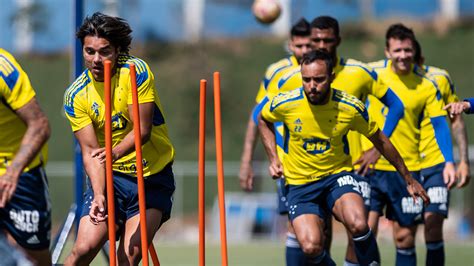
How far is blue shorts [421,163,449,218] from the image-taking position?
9055mm

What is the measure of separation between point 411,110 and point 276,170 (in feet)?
5.61

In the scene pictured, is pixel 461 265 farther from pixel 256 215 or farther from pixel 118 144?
pixel 256 215

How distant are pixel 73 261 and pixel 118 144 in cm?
81

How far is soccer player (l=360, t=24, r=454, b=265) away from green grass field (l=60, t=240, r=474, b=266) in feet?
8.69

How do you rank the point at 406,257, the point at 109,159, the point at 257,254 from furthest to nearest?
the point at 257,254, the point at 406,257, the point at 109,159

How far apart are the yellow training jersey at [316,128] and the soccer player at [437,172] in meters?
1.28

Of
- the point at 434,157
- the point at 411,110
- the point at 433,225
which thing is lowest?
the point at 433,225

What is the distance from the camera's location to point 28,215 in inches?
245

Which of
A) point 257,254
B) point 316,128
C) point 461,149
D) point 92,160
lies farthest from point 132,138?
point 257,254

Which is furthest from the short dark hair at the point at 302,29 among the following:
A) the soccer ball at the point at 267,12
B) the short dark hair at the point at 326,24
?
the soccer ball at the point at 267,12

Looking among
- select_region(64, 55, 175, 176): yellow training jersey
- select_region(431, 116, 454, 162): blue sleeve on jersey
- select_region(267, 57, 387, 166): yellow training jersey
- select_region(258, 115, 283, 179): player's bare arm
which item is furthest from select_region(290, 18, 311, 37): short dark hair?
select_region(64, 55, 175, 176): yellow training jersey

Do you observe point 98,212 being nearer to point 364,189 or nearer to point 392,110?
point 364,189

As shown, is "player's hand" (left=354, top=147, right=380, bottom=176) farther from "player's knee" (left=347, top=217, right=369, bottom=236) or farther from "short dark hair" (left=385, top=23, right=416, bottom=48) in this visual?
"short dark hair" (left=385, top=23, right=416, bottom=48)

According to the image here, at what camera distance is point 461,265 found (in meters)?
11.7
